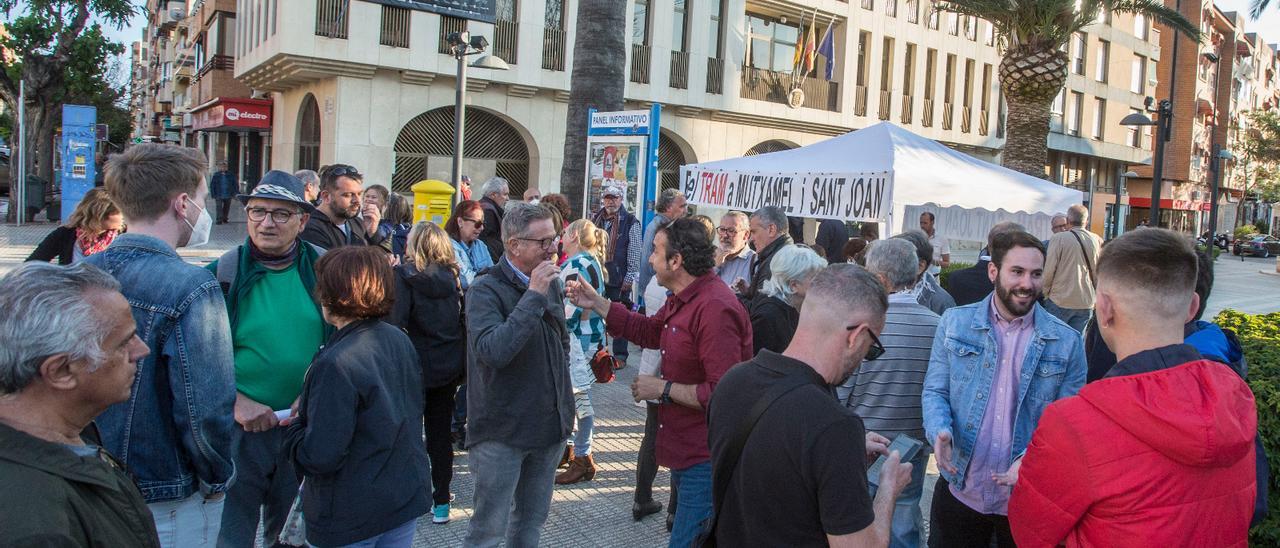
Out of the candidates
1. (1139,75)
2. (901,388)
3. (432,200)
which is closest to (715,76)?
(432,200)

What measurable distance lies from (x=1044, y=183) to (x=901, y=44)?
1850cm

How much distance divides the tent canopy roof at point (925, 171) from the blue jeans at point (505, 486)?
238 inches

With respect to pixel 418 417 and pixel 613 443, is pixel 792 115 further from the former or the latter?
pixel 418 417

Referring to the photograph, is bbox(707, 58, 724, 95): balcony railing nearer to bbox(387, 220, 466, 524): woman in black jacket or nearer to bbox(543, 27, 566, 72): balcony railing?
bbox(543, 27, 566, 72): balcony railing

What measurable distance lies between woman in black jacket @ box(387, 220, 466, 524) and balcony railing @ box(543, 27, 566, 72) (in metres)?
16.5

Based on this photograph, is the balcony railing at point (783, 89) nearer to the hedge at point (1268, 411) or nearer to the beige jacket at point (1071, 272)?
the beige jacket at point (1071, 272)

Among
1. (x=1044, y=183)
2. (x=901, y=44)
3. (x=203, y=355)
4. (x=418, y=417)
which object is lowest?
(x=418, y=417)

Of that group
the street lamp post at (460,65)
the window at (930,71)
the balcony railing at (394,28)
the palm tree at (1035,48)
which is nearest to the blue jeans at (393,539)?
the street lamp post at (460,65)

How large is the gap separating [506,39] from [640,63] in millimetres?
3572

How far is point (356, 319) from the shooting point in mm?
3170

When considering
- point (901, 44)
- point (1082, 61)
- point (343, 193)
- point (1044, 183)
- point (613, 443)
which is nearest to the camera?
point (343, 193)

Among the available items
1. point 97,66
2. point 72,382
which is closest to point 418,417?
point 72,382

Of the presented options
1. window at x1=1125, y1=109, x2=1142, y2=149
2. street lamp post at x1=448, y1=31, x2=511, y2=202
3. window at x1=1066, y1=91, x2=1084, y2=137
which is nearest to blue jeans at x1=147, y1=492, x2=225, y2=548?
street lamp post at x1=448, y1=31, x2=511, y2=202

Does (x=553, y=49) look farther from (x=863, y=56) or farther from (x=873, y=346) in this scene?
(x=873, y=346)
